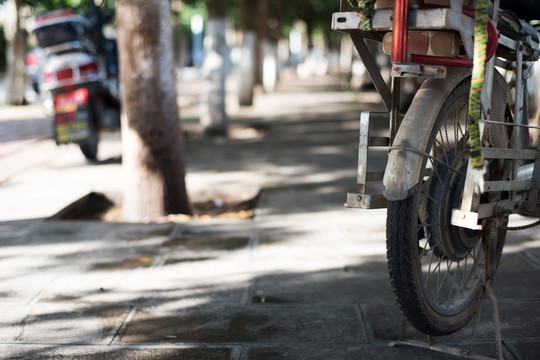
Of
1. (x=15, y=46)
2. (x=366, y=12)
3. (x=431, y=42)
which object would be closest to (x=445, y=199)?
(x=431, y=42)

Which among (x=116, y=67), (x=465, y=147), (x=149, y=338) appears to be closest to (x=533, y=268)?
(x=465, y=147)

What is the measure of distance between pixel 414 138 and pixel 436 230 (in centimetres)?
48

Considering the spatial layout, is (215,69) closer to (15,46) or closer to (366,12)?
(15,46)

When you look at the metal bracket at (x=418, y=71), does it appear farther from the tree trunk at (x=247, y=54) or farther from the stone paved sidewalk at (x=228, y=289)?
Result: the tree trunk at (x=247, y=54)

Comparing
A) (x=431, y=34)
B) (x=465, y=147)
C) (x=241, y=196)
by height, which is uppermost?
(x=431, y=34)

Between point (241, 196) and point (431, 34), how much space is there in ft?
15.1

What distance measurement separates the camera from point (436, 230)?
3012mm

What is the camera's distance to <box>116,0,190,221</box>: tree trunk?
607 cm

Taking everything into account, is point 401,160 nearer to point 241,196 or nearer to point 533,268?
point 533,268

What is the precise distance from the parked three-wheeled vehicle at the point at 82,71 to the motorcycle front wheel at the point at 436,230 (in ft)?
21.6

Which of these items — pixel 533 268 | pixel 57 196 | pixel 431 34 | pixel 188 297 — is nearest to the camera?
pixel 431 34

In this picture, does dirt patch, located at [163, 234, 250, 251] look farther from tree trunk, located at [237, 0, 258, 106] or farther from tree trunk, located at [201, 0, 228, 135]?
tree trunk, located at [237, 0, 258, 106]

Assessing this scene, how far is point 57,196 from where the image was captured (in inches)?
271

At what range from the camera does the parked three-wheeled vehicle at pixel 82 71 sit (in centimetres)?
898
